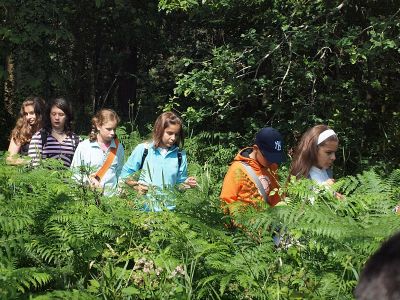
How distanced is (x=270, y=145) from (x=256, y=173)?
24cm

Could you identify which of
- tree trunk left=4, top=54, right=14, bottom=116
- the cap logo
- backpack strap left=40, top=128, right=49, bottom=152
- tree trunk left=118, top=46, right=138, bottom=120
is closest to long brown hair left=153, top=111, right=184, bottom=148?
the cap logo

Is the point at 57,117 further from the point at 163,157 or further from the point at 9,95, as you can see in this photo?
the point at 9,95

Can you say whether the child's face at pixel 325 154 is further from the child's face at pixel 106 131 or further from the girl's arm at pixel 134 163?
the child's face at pixel 106 131

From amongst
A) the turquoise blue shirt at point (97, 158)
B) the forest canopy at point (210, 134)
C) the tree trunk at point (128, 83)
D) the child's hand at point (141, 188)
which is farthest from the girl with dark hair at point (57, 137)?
the tree trunk at point (128, 83)

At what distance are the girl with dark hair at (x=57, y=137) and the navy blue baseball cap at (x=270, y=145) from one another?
8.04 ft

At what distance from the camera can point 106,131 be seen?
611 cm

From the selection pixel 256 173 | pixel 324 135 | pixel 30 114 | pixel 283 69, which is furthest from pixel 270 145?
pixel 283 69

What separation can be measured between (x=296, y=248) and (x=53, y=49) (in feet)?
32.6

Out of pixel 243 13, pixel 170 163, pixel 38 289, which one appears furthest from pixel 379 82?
pixel 38 289

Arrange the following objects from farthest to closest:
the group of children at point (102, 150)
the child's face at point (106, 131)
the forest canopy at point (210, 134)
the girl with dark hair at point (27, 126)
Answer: the girl with dark hair at point (27, 126), the child's face at point (106, 131), the group of children at point (102, 150), the forest canopy at point (210, 134)

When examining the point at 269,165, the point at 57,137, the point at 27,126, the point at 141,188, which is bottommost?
the point at 141,188

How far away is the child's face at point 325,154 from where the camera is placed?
4812mm

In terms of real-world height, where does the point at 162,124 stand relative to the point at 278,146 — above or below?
above

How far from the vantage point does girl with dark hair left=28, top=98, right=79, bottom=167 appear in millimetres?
6430
